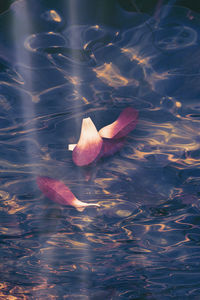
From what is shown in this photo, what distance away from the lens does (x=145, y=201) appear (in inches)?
15.6

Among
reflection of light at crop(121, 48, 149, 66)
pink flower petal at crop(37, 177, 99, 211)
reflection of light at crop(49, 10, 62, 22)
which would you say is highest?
reflection of light at crop(49, 10, 62, 22)

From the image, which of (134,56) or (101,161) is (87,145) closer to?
(101,161)

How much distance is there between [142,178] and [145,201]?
35 mm

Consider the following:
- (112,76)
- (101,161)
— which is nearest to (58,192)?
(101,161)

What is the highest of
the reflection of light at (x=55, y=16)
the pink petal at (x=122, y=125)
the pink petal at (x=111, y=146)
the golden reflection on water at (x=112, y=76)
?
the reflection of light at (x=55, y=16)

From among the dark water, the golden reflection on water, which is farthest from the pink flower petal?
the golden reflection on water

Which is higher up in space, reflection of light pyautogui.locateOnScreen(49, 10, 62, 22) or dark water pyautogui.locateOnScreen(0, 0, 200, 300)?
reflection of light pyautogui.locateOnScreen(49, 10, 62, 22)

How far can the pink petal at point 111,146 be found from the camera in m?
0.38

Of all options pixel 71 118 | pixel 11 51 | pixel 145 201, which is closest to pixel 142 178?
pixel 145 201

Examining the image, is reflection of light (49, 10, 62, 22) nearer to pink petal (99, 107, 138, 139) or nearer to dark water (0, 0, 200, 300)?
dark water (0, 0, 200, 300)

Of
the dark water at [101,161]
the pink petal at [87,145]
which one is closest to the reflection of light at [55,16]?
the dark water at [101,161]

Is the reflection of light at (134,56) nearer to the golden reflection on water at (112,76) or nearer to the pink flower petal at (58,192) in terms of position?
the golden reflection on water at (112,76)

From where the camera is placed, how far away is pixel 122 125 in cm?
38

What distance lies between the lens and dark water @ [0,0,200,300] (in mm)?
358
